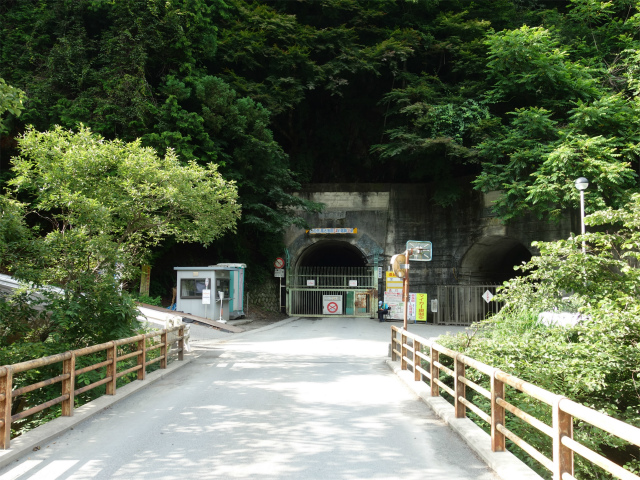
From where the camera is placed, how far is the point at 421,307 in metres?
24.4

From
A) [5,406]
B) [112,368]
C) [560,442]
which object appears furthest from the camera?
[112,368]

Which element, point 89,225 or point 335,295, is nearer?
point 89,225

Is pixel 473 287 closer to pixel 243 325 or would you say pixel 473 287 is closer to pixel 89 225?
pixel 243 325

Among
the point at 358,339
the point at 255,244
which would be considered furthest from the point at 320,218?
the point at 358,339

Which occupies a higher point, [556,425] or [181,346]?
[556,425]

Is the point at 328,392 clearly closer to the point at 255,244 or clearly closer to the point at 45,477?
the point at 45,477

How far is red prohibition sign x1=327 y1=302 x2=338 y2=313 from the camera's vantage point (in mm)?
27367

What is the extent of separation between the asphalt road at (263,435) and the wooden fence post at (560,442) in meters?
0.92

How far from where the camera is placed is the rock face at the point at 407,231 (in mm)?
25812

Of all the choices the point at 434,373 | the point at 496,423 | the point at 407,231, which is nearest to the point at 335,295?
the point at 407,231

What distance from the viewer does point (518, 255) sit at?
31188mm

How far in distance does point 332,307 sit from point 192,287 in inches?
378

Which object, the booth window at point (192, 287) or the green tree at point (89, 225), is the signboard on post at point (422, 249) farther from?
the green tree at point (89, 225)

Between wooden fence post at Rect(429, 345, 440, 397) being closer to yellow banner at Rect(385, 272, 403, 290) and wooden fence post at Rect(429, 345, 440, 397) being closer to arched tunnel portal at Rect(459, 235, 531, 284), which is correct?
yellow banner at Rect(385, 272, 403, 290)
